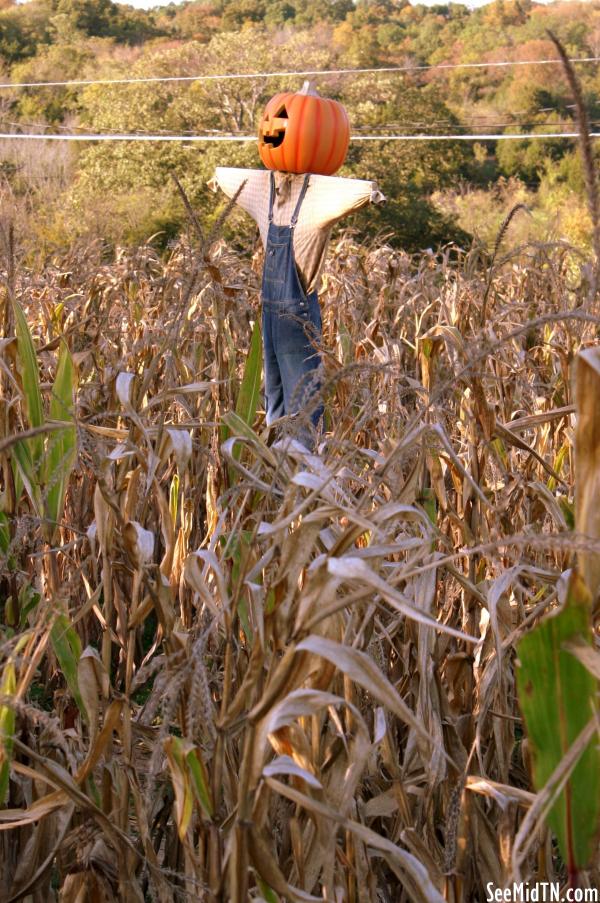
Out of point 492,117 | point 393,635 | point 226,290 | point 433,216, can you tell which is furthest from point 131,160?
point 393,635

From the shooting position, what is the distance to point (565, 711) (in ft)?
2.89

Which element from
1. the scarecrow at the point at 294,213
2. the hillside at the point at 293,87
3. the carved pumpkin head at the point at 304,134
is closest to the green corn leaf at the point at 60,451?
the scarecrow at the point at 294,213

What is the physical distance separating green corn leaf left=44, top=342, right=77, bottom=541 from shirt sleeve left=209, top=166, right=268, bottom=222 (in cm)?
186

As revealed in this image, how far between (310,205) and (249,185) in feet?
1.35

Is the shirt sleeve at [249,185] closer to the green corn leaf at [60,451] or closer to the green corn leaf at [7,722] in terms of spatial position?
the green corn leaf at [60,451]

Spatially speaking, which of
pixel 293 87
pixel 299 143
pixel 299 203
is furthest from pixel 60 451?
pixel 293 87

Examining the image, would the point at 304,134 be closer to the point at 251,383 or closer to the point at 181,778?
the point at 251,383

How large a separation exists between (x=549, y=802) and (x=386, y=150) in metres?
20.3

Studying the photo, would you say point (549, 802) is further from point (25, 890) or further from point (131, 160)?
point (131, 160)

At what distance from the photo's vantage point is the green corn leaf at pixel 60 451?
1588 mm

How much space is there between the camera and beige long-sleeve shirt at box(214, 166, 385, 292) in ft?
10.4

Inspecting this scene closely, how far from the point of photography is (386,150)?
20.1 meters

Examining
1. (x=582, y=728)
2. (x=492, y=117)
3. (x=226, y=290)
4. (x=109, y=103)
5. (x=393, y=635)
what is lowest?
(x=492, y=117)

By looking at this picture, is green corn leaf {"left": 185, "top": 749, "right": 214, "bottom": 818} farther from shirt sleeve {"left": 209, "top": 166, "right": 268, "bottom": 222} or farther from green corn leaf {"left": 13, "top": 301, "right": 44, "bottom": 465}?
shirt sleeve {"left": 209, "top": 166, "right": 268, "bottom": 222}
